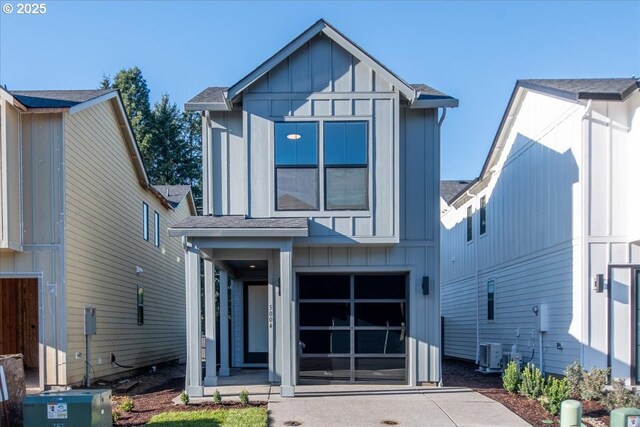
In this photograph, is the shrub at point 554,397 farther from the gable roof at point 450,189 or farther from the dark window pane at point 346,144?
the gable roof at point 450,189

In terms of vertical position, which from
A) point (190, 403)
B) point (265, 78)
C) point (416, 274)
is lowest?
point (190, 403)

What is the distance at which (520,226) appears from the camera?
1396cm

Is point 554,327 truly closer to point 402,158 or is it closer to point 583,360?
point 583,360

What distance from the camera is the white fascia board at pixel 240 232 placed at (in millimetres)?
9750

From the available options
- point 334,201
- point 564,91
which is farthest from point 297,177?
point 564,91

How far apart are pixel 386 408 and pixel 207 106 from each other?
6.27 m

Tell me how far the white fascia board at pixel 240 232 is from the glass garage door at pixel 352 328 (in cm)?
164

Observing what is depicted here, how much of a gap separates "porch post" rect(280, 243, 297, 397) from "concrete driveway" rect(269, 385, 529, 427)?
0.25m

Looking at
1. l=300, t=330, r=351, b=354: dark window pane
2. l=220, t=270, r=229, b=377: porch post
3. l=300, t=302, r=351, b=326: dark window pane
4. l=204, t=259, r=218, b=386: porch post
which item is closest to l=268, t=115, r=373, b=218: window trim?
l=204, t=259, r=218, b=386: porch post

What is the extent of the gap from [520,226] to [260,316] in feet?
22.2

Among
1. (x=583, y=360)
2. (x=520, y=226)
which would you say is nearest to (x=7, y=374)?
(x=583, y=360)

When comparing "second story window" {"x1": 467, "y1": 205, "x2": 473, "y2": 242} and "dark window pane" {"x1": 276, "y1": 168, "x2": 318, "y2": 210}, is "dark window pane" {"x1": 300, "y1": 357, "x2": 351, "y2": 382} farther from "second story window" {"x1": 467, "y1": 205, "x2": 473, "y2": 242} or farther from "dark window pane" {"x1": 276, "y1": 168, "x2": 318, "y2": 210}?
"second story window" {"x1": 467, "y1": 205, "x2": 473, "y2": 242}

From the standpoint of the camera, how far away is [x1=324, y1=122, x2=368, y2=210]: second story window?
34.7 feet

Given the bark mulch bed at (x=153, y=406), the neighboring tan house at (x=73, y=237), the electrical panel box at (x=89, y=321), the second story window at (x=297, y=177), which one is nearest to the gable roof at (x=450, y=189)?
the neighboring tan house at (x=73, y=237)
